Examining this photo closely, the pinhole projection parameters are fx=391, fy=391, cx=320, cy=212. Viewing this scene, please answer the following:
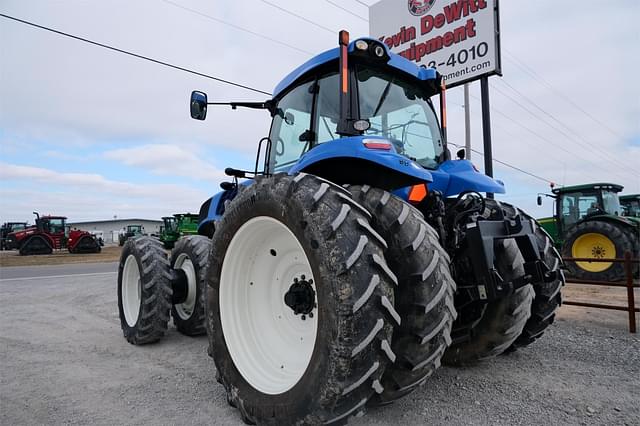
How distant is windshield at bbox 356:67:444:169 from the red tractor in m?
27.5

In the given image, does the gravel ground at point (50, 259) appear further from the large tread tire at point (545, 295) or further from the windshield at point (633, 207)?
the windshield at point (633, 207)

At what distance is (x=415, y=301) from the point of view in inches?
83.3

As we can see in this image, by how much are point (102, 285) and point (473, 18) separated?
34.5 ft

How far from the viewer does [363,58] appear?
290cm

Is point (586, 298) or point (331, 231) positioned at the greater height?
point (331, 231)

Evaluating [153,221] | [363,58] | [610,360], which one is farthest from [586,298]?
[153,221]

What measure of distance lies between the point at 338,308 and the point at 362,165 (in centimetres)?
108

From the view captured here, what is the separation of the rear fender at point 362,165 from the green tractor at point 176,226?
76.9 ft

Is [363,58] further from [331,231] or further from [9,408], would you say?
[9,408]

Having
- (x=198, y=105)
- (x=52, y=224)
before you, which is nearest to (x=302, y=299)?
(x=198, y=105)

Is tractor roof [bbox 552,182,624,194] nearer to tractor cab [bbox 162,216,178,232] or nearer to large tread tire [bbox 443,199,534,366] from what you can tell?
large tread tire [bbox 443,199,534,366]

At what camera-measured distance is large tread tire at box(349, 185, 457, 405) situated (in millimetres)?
2100

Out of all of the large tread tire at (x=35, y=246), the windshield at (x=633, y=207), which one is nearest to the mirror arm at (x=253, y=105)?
the windshield at (x=633, y=207)

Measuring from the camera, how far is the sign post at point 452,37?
829 centimetres
